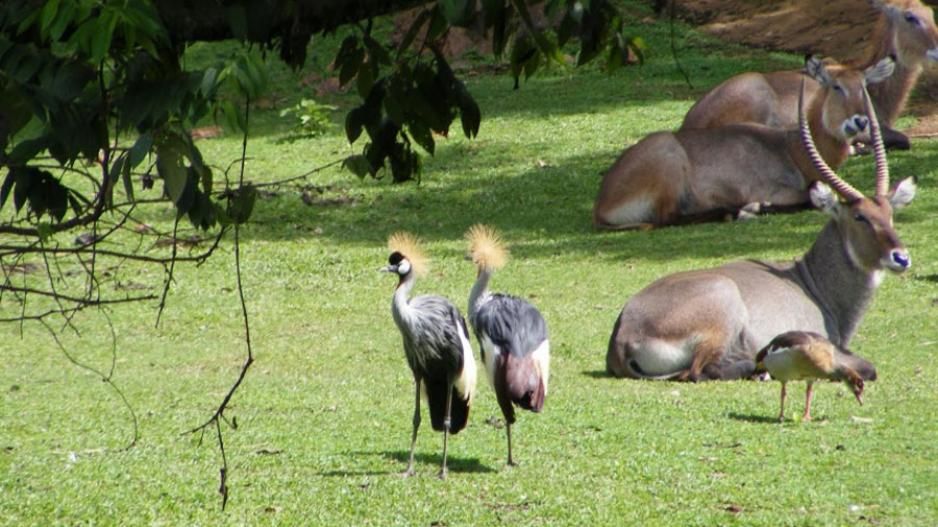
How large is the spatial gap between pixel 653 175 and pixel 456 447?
7.28 metres

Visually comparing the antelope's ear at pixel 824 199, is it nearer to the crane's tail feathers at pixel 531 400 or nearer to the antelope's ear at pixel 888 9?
the crane's tail feathers at pixel 531 400

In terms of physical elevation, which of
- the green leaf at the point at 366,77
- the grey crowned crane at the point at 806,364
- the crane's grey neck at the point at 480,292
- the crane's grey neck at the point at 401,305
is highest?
the green leaf at the point at 366,77

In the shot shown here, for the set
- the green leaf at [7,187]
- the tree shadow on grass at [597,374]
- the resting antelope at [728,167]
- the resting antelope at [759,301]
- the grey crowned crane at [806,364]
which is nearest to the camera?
the green leaf at [7,187]

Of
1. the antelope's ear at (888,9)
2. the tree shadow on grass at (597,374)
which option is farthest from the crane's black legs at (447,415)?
the antelope's ear at (888,9)

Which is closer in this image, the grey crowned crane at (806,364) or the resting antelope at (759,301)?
the grey crowned crane at (806,364)

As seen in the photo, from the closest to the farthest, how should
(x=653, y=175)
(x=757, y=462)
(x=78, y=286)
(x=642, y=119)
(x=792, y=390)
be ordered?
(x=757, y=462), (x=792, y=390), (x=78, y=286), (x=653, y=175), (x=642, y=119)

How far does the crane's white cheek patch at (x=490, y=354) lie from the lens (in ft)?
20.3

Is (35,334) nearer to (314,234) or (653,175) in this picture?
(314,234)

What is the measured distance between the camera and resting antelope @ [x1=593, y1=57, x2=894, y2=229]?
13664mm

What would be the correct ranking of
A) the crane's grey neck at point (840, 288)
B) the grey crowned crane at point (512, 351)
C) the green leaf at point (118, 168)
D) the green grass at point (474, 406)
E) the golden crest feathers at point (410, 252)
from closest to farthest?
the green leaf at point (118, 168)
the green grass at point (474, 406)
the grey crowned crane at point (512, 351)
the golden crest feathers at point (410, 252)
the crane's grey neck at point (840, 288)

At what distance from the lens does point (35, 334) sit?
10.8 metres

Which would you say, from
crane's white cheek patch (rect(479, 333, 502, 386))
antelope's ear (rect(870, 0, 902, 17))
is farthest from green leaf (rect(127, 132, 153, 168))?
antelope's ear (rect(870, 0, 902, 17))

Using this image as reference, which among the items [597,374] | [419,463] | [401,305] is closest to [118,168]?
[401,305]

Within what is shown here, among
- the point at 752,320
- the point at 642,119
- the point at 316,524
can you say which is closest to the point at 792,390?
the point at 752,320
